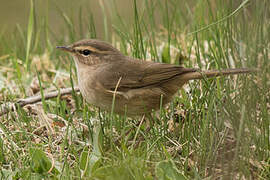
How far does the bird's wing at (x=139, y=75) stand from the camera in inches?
206

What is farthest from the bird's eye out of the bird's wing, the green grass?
the green grass

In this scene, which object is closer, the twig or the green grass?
the green grass

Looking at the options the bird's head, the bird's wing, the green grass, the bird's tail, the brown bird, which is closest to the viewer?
the green grass

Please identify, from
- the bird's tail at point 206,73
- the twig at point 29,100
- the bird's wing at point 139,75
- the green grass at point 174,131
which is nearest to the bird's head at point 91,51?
the bird's wing at point 139,75

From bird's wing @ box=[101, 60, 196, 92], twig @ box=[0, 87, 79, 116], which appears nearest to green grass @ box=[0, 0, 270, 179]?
twig @ box=[0, 87, 79, 116]

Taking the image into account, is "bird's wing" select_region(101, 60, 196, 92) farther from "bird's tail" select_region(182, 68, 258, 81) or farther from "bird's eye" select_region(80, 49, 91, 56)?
"bird's eye" select_region(80, 49, 91, 56)

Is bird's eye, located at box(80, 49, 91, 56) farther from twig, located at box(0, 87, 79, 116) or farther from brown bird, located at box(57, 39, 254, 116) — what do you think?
twig, located at box(0, 87, 79, 116)

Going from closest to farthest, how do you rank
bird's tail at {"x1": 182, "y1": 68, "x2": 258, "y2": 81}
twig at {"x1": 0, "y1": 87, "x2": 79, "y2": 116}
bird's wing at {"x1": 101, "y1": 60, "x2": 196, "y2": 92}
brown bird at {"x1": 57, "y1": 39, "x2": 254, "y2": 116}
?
bird's tail at {"x1": 182, "y1": 68, "x2": 258, "y2": 81}, brown bird at {"x1": 57, "y1": 39, "x2": 254, "y2": 116}, bird's wing at {"x1": 101, "y1": 60, "x2": 196, "y2": 92}, twig at {"x1": 0, "y1": 87, "x2": 79, "y2": 116}

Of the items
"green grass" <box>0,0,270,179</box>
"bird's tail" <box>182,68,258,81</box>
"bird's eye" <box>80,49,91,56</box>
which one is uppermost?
"bird's eye" <box>80,49,91,56</box>

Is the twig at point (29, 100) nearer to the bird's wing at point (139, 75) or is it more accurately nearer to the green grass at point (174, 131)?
the green grass at point (174, 131)

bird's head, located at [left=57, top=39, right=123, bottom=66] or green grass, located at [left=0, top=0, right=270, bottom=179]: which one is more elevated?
bird's head, located at [left=57, top=39, right=123, bottom=66]

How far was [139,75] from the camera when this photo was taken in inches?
211

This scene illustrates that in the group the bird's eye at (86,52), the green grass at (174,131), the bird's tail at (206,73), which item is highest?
the bird's eye at (86,52)

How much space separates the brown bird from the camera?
5098 mm
